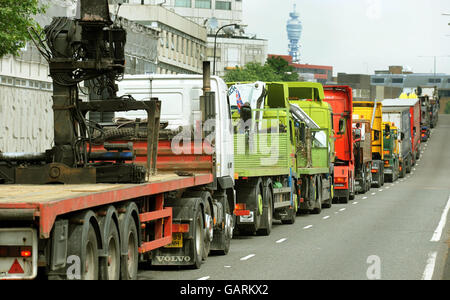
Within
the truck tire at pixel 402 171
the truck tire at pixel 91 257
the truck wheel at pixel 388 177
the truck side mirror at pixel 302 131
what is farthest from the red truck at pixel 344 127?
the truck tire at pixel 91 257

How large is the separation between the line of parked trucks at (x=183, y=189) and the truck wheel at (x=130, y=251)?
0.04ft

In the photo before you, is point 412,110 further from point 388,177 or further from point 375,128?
point 375,128

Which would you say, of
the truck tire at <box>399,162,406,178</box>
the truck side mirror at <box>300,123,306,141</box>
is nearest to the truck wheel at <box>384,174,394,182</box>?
the truck tire at <box>399,162,406,178</box>

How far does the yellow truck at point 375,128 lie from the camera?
50.2m

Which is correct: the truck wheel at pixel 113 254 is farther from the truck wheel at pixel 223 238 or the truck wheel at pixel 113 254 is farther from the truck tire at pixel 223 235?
the truck wheel at pixel 223 238

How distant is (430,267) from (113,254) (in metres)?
5.87

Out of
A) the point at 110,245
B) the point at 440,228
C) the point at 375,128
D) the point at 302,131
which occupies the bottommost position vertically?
the point at 440,228

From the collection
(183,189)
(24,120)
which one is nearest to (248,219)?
(183,189)

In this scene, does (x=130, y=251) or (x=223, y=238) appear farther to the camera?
(x=223, y=238)

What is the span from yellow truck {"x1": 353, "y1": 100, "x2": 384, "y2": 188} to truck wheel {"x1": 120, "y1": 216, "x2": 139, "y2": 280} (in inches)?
1441

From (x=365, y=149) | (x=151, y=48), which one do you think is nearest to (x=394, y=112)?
(x=365, y=149)

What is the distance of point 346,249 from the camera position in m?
18.8

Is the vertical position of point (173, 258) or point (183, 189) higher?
point (183, 189)
